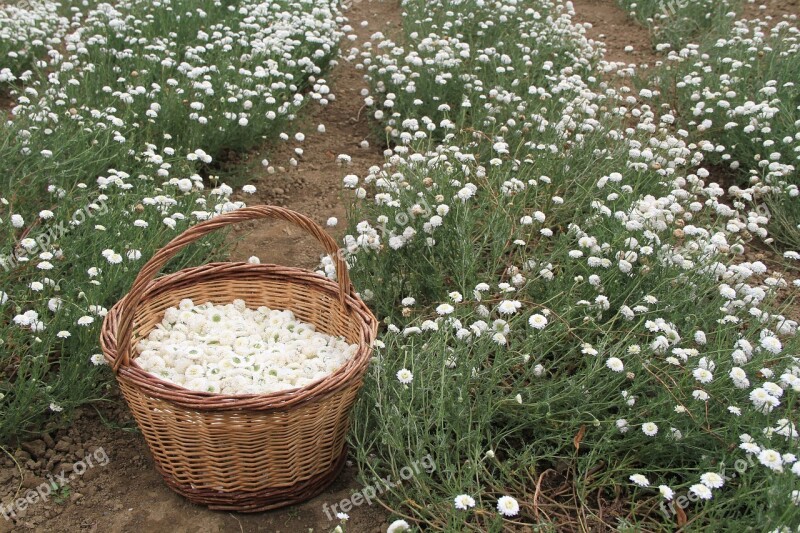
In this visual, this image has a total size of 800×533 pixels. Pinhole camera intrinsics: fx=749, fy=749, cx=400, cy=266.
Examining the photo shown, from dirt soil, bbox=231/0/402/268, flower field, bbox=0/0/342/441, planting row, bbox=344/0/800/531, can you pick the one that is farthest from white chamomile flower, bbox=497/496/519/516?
dirt soil, bbox=231/0/402/268

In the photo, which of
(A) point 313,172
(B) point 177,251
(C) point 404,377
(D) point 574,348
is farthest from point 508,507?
(A) point 313,172

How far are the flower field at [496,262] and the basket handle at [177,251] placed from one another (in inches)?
13.6

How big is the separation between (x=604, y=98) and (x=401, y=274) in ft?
8.24

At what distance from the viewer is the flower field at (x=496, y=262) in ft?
8.73

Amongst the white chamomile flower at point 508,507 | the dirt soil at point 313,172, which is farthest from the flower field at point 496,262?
the dirt soil at point 313,172

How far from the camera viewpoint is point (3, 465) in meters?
2.85

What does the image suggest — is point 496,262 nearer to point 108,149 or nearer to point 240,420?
point 240,420

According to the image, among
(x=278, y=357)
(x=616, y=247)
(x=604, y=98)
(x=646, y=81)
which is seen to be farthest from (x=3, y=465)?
(x=646, y=81)

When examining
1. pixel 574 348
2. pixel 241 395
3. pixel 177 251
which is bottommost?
pixel 574 348

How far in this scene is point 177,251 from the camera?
8.80 ft

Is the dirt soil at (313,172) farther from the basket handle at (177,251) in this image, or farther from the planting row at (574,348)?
the basket handle at (177,251)

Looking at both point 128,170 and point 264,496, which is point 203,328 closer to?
point 264,496

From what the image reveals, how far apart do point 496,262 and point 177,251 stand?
5.34 ft

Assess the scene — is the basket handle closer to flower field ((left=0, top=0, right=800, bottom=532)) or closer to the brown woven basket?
the brown woven basket
